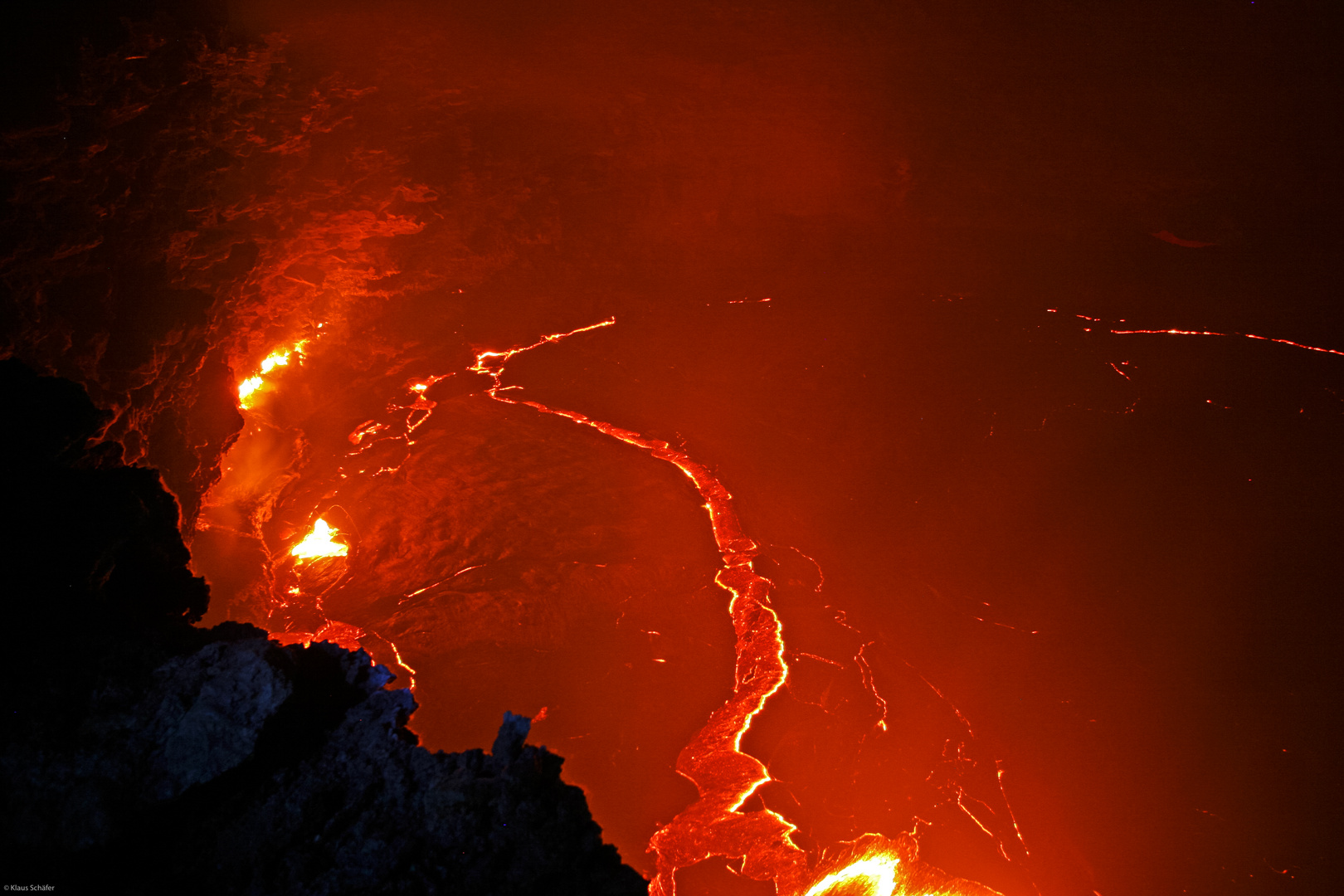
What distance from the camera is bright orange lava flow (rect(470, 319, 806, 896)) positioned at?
3.08 meters

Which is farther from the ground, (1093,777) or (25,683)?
(25,683)

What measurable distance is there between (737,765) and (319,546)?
241 cm

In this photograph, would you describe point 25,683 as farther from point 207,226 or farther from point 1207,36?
point 1207,36

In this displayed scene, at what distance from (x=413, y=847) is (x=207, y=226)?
341 centimetres

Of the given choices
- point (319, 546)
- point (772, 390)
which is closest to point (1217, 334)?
point (772, 390)

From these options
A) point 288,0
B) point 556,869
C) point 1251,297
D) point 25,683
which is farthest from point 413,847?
point 1251,297

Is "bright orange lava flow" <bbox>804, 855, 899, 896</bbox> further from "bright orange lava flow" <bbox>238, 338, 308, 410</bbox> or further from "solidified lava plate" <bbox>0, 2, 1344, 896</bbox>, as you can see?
"bright orange lava flow" <bbox>238, 338, 308, 410</bbox>

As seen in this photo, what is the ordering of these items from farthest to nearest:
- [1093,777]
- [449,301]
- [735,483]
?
1. [449,301]
2. [735,483]
3. [1093,777]

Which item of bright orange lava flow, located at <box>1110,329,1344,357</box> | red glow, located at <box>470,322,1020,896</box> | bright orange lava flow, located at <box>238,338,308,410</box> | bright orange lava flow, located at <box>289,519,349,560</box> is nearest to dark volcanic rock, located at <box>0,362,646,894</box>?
red glow, located at <box>470,322,1020,896</box>

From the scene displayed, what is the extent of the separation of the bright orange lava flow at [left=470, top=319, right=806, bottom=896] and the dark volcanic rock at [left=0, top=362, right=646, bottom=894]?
1.49m

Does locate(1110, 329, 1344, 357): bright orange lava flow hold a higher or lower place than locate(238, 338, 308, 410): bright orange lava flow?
higher

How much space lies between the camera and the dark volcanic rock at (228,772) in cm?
163

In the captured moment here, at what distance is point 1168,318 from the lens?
4207mm

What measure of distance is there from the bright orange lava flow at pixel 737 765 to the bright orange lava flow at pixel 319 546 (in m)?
1.94
